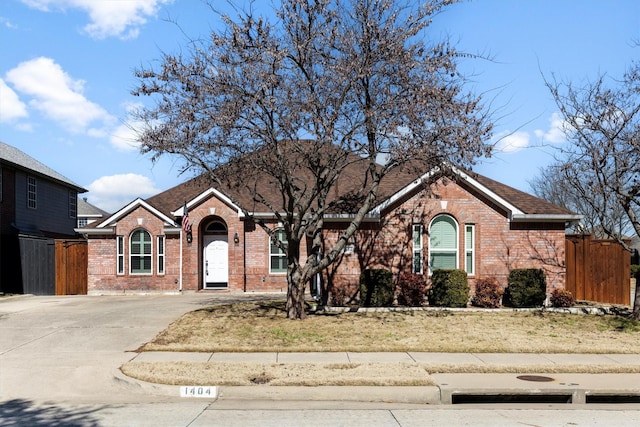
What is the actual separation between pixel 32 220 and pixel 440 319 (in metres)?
21.9

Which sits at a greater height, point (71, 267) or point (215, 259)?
point (215, 259)

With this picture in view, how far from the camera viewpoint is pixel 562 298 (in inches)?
701

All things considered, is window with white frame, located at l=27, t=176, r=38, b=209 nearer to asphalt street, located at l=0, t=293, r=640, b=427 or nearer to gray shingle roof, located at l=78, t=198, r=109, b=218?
asphalt street, located at l=0, t=293, r=640, b=427

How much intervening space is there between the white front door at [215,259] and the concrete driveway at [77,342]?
3.15 meters

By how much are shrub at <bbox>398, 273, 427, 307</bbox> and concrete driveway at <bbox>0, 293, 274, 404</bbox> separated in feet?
19.7

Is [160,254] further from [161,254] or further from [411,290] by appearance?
[411,290]

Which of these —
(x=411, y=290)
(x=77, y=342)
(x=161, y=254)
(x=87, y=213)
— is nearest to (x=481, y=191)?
(x=411, y=290)

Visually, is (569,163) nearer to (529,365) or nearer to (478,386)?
(529,365)

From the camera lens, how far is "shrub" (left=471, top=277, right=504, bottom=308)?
17.7 meters

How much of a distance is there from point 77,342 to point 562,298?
511 inches

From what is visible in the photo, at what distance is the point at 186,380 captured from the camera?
9.41 meters

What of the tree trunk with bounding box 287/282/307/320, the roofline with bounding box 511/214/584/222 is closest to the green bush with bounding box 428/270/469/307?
the roofline with bounding box 511/214/584/222

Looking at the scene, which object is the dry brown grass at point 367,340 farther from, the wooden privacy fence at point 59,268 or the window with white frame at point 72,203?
the window with white frame at point 72,203

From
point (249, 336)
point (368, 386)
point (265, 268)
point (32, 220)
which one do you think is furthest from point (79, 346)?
point (32, 220)
